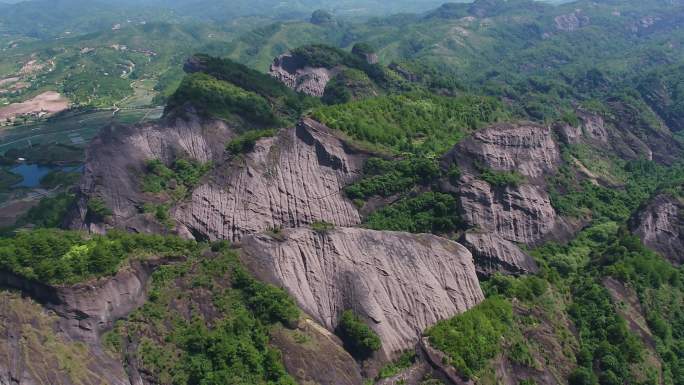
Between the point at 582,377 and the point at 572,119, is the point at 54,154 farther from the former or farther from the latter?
the point at 582,377

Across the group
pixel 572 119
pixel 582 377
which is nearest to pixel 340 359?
pixel 582 377

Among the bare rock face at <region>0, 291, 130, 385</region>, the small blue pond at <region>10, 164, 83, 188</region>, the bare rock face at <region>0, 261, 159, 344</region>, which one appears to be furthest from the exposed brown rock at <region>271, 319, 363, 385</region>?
the small blue pond at <region>10, 164, 83, 188</region>

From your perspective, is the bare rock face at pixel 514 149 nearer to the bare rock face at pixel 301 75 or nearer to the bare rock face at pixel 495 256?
the bare rock face at pixel 495 256

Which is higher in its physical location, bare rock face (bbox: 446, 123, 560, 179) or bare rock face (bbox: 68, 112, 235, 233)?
bare rock face (bbox: 446, 123, 560, 179)

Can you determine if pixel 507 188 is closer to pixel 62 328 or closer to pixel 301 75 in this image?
pixel 62 328

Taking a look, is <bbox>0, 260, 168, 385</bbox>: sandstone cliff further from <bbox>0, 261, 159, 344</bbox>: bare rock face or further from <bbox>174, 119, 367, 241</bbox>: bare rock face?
<bbox>174, 119, 367, 241</bbox>: bare rock face

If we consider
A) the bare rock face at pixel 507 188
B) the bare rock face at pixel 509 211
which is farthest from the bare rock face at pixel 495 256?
the bare rock face at pixel 509 211

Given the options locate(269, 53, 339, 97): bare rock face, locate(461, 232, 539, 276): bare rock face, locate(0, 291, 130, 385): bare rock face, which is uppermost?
locate(0, 291, 130, 385): bare rock face
